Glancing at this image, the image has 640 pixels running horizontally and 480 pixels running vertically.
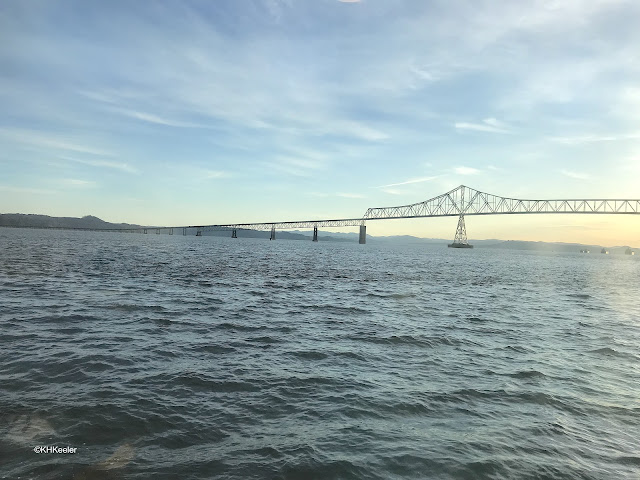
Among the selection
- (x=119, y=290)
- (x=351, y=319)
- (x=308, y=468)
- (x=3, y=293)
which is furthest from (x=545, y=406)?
(x=3, y=293)

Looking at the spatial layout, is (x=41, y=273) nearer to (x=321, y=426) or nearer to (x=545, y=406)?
(x=321, y=426)

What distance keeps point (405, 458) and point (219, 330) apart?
39.2 feet

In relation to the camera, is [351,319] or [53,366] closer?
[53,366]

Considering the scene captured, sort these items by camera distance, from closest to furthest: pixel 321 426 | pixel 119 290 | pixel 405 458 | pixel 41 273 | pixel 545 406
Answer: pixel 405 458 → pixel 321 426 → pixel 545 406 → pixel 119 290 → pixel 41 273

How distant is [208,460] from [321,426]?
2.69m

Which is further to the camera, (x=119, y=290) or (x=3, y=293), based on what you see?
(x=119, y=290)

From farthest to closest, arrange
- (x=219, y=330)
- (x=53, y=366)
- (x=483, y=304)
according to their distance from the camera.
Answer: (x=483, y=304)
(x=219, y=330)
(x=53, y=366)

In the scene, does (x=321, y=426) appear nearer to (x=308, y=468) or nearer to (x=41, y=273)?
(x=308, y=468)

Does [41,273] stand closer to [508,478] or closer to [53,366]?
[53,366]

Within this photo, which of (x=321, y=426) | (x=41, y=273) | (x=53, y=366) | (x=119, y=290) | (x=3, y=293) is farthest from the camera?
(x=41, y=273)

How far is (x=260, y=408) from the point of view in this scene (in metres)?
10.1

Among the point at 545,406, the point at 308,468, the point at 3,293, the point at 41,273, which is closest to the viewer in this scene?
the point at 308,468

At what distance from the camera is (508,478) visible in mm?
7641

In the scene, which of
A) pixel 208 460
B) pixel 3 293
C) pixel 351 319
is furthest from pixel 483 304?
pixel 3 293
